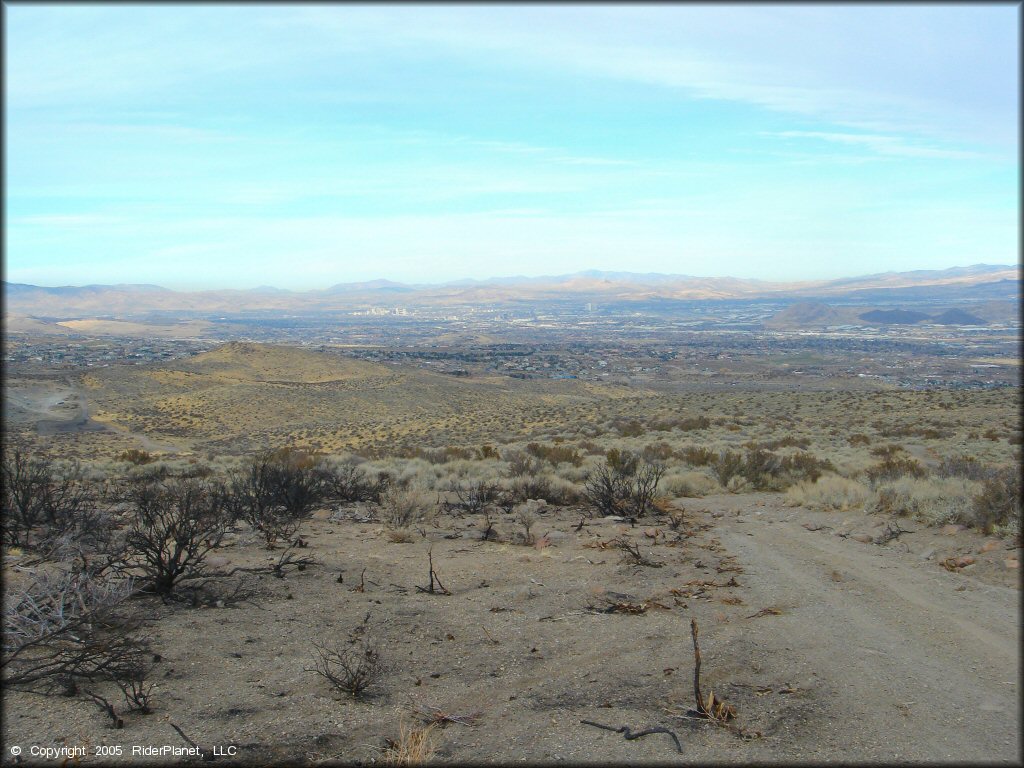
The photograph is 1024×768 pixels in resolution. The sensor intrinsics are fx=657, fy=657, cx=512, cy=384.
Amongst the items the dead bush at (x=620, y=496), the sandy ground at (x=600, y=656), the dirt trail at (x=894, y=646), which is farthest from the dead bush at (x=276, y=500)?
the dirt trail at (x=894, y=646)

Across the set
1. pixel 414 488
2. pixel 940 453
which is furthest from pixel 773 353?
pixel 414 488

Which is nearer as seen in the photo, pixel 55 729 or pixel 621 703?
pixel 55 729

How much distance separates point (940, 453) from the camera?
61.4ft

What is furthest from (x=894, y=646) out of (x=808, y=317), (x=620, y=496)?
(x=808, y=317)

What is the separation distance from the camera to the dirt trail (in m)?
4.27

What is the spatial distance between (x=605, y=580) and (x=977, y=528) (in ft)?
18.7

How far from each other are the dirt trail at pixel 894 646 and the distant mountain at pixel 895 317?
108 metres

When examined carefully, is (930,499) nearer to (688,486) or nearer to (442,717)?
(688,486)

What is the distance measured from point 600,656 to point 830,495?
8729 mm

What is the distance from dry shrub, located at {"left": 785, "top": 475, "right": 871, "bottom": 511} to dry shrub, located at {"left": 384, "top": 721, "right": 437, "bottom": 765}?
33.0 feet

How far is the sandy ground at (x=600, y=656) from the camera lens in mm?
4320

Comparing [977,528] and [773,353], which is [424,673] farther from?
[773,353]

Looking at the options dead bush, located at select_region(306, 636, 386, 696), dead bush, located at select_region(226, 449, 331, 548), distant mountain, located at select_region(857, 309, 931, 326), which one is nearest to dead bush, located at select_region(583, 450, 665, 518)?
dead bush, located at select_region(226, 449, 331, 548)

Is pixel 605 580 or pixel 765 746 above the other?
pixel 765 746
